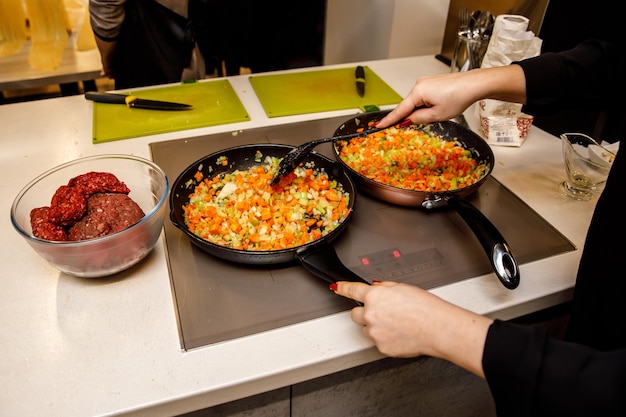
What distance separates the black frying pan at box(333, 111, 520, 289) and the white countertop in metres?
0.06

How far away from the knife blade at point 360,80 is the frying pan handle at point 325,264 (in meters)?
0.81

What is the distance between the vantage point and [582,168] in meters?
1.06

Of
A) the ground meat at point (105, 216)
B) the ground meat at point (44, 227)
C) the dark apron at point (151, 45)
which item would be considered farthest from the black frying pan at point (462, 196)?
the dark apron at point (151, 45)

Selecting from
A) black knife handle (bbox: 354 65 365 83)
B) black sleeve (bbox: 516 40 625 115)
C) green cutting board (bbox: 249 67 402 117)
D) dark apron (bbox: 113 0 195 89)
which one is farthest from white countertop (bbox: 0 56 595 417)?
dark apron (bbox: 113 0 195 89)

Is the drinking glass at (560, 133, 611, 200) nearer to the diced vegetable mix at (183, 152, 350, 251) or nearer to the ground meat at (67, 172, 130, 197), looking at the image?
the diced vegetable mix at (183, 152, 350, 251)

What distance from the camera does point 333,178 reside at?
1.06 m

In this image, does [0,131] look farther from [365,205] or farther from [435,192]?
[435,192]

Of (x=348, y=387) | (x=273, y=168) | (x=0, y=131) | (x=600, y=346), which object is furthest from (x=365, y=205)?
(x=0, y=131)

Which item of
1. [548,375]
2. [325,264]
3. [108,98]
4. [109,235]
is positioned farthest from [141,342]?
[108,98]

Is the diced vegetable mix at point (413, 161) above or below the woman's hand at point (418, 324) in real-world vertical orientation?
below

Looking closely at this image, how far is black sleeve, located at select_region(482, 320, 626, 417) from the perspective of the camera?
1.74 ft

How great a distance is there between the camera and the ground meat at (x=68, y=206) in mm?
797

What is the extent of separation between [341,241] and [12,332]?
59 cm

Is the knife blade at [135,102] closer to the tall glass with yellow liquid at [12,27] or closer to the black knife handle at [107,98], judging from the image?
the black knife handle at [107,98]
